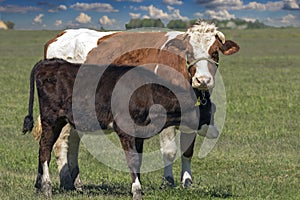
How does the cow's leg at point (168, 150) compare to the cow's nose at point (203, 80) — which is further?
the cow's leg at point (168, 150)

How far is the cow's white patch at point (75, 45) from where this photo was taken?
10.2 metres

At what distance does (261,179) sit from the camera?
976cm

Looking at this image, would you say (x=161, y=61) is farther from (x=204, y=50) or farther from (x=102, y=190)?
(x=102, y=190)

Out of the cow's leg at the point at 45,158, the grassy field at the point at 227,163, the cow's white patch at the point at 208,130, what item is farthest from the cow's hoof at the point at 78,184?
the cow's white patch at the point at 208,130

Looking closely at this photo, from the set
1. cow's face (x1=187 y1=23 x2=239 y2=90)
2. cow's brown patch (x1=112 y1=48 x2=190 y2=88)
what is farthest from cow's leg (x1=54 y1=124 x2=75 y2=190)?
cow's face (x1=187 y1=23 x2=239 y2=90)

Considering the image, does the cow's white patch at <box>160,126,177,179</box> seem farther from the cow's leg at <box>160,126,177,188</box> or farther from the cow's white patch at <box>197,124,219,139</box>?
the cow's white patch at <box>197,124,219,139</box>

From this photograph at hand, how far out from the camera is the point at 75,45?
10.5 meters

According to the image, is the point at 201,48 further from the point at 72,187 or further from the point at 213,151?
the point at 213,151

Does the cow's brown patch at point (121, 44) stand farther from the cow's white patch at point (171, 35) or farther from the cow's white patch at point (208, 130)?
the cow's white patch at point (208, 130)

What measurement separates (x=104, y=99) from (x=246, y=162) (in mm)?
4150

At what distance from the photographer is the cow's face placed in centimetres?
812

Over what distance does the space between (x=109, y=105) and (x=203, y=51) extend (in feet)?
4.76

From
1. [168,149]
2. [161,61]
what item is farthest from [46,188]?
[161,61]

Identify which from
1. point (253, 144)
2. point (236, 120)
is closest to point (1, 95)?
point (236, 120)
